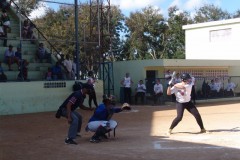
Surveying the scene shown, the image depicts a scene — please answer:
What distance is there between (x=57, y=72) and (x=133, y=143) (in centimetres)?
1156

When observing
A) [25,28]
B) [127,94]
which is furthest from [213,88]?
[25,28]

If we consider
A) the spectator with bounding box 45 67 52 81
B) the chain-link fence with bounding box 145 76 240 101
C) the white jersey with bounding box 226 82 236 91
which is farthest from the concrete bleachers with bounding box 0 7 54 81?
the white jersey with bounding box 226 82 236 91

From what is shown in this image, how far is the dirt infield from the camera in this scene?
317 inches

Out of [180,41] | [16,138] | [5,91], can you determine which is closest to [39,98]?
[5,91]

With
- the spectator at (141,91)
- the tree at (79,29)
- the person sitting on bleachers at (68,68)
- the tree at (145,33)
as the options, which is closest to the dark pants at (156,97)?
the spectator at (141,91)

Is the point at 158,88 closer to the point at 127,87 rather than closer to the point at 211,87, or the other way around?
the point at 127,87

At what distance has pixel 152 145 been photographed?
9203 millimetres

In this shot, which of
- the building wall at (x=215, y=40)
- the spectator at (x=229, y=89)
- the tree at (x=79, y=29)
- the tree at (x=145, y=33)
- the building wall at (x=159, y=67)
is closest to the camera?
the building wall at (x=159, y=67)

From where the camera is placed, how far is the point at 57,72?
20.5 meters

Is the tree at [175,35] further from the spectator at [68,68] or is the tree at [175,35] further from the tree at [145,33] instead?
the spectator at [68,68]

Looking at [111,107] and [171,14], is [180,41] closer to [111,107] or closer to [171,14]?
[171,14]

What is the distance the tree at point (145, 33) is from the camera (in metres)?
47.5

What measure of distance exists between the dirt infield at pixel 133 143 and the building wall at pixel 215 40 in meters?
19.3

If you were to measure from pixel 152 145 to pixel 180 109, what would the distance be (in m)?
1.95
